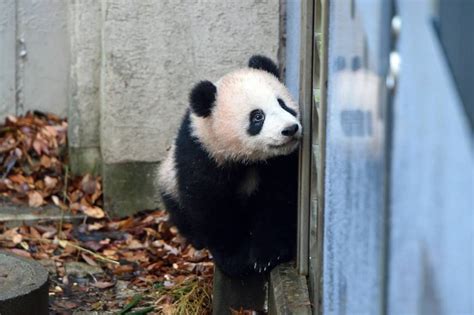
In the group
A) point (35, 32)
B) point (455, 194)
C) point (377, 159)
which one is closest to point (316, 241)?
point (377, 159)

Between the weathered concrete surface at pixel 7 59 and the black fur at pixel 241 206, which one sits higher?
the weathered concrete surface at pixel 7 59

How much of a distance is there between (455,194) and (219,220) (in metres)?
3.10

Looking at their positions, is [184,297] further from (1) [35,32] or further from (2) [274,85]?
(1) [35,32]

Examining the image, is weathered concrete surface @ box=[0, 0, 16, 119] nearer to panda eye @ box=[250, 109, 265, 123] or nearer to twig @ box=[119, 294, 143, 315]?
twig @ box=[119, 294, 143, 315]

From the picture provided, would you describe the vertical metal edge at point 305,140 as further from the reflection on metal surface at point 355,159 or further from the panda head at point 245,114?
the reflection on metal surface at point 355,159

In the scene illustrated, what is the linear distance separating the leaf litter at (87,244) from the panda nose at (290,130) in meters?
1.31

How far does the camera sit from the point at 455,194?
164cm

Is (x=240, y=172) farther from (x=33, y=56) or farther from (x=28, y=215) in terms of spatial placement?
(x=33, y=56)

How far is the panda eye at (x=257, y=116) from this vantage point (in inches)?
172

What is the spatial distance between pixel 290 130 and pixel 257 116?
0.29 meters

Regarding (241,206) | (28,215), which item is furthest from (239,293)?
(28,215)

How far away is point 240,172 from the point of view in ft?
15.1

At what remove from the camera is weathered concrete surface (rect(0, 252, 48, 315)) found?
14.9 feet

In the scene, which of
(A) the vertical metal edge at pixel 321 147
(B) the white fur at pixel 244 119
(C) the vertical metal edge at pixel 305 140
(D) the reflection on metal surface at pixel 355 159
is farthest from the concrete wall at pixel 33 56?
(D) the reflection on metal surface at pixel 355 159
